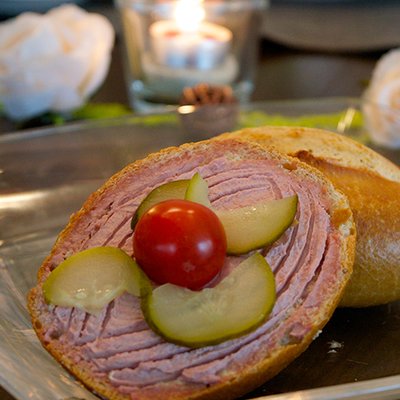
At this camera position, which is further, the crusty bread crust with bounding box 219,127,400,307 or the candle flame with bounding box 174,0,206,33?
the candle flame with bounding box 174,0,206,33

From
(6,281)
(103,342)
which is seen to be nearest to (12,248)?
(6,281)

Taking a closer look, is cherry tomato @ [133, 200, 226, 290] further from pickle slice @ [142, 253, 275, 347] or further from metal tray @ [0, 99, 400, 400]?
metal tray @ [0, 99, 400, 400]

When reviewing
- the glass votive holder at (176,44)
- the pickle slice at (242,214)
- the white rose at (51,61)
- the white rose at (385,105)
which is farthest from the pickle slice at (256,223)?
the glass votive holder at (176,44)

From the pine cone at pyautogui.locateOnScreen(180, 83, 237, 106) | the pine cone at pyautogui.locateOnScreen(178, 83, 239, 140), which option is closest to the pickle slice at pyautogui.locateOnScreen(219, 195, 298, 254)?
the pine cone at pyautogui.locateOnScreen(178, 83, 239, 140)

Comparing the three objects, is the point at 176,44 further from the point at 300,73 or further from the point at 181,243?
the point at 181,243

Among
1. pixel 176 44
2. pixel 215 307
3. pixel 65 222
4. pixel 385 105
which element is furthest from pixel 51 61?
pixel 215 307

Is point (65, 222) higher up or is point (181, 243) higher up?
point (181, 243)
